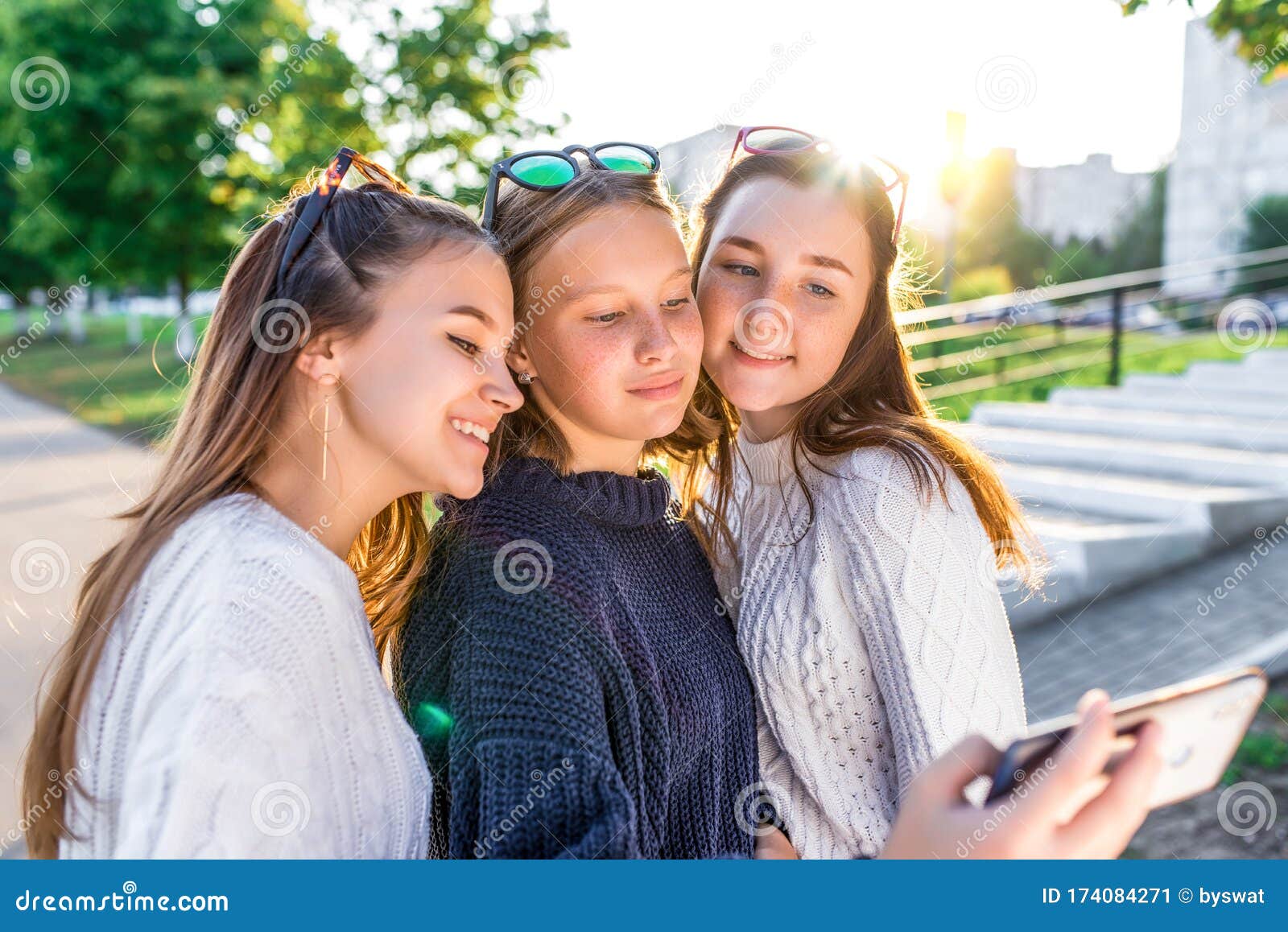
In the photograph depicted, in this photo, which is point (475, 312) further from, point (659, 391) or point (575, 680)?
point (575, 680)

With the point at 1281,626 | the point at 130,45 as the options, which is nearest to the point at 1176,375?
the point at 1281,626

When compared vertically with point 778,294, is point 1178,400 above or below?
below

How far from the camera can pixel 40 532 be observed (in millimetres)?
8570

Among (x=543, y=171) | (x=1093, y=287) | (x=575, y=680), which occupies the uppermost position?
(x=543, y=171)

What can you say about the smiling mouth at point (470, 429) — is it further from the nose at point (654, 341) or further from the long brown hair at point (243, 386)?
the nose at point (654, 341)

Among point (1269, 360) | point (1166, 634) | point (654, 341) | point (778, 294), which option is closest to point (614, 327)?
point (654, 341)

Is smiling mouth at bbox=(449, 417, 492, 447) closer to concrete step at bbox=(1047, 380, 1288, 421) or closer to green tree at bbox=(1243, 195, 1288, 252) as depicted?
concrete step at bbox=(1047, 380, 1288, 421)

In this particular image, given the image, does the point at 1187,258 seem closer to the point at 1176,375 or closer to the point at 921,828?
the point at 1176,375

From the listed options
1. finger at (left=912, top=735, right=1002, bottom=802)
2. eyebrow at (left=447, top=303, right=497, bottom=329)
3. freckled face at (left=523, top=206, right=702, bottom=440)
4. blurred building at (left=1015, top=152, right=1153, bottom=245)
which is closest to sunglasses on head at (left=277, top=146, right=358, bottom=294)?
eyebrow at (left=447, top=303, right=497, bottom=329)

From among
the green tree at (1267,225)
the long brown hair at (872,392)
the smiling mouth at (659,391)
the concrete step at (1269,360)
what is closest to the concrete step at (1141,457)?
the concrete step at (1269,360)

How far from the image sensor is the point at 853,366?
2.43 meters

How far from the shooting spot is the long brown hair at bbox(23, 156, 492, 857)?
1.58 metres

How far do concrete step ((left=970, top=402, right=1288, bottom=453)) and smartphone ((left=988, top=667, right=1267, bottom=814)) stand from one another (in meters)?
7.10

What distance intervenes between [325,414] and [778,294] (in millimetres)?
974
